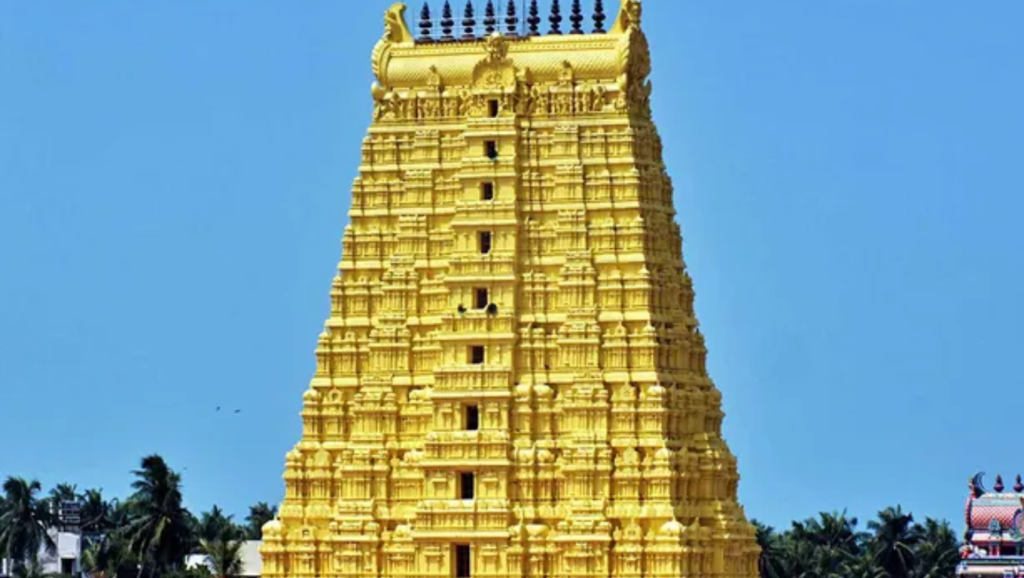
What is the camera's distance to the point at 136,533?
118750 mm

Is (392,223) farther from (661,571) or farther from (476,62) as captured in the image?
(661,571)

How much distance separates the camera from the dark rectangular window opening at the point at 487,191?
96.6m

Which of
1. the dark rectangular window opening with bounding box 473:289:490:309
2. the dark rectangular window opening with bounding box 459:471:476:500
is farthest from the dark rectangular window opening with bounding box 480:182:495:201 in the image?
the dark rectangular window opening with bounding box 459:471:476:500

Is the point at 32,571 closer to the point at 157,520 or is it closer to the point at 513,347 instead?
the point at 157,520

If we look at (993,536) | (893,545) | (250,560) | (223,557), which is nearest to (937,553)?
(893,545)

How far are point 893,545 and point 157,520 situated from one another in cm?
3101

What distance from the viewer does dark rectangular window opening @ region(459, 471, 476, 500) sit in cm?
9525

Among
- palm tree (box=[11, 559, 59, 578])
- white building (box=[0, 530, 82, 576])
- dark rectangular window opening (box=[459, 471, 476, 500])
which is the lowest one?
dark rectangular window opening (box=[459, 471, 476, 500])

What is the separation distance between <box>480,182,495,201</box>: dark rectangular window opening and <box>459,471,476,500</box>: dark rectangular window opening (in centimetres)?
794

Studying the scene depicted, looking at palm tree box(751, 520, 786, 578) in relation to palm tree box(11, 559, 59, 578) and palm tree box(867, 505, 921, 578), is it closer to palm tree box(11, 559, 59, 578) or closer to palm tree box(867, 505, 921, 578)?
palm tree box(867, 505, 921, 578)

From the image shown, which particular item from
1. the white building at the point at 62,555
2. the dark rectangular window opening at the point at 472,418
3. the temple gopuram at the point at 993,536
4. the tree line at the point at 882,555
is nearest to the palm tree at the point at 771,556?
the tree line at the point at 882,555

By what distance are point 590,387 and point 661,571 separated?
5.55 m

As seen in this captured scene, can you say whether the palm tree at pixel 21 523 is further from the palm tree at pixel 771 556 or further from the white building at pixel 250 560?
the palm tree at pixel 771 556

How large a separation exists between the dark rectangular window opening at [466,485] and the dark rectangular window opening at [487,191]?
313 inches
